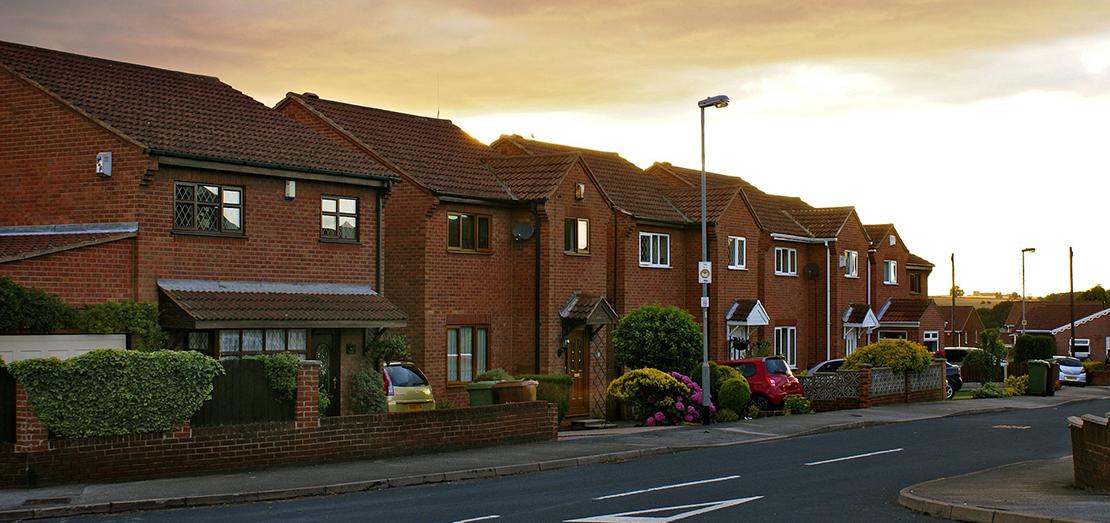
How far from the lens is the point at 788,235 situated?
50.6 m

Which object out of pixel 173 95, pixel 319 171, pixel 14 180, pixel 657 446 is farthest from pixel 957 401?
pixel 14 180

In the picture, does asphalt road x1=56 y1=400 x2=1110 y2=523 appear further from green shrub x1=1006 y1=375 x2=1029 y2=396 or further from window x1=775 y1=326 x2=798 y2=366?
window x1=775 y1=326 x2=798 y2=366

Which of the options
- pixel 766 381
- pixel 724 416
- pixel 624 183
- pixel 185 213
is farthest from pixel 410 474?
pixel 624 183

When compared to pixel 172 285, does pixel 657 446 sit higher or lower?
lower

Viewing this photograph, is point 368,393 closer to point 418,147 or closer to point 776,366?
point 418,147

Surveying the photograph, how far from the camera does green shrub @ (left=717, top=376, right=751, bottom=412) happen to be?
1310 inches

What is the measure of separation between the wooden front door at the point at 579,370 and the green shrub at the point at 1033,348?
33637mm

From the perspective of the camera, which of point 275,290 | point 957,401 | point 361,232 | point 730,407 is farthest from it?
point 957,401

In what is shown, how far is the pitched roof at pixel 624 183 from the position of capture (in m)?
41.4

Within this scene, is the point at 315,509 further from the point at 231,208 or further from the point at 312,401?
the point at 231,208

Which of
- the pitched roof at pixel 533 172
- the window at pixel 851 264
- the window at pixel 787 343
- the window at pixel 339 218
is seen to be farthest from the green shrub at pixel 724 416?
the window at pixel 851 264

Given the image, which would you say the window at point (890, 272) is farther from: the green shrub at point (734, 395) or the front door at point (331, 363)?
the front door at point (331, 363)

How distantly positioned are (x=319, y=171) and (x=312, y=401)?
8.16 meters

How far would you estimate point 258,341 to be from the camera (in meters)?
26.4
